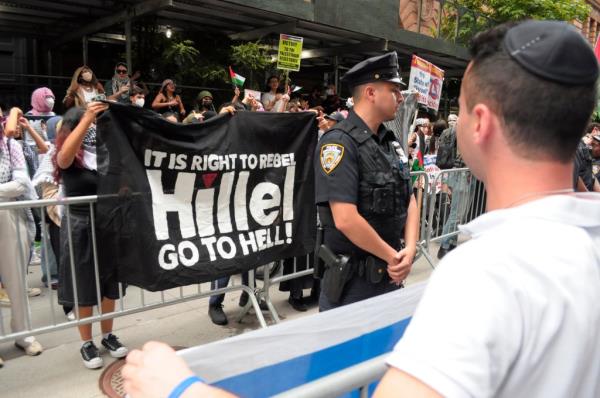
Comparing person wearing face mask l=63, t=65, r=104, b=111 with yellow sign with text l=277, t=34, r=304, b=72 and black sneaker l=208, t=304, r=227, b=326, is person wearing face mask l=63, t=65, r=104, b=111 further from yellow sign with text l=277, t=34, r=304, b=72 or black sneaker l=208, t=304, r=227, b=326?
black sneaker l=208, t=304, r=227, b=326

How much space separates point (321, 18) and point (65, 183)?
32.7 feet

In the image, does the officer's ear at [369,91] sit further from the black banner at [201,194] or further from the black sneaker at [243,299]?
the black sneaker at [243,299]

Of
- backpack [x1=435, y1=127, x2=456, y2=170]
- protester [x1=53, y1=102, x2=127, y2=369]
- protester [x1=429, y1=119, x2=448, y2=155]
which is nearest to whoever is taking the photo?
protester [x1=53, y1=102, x2=127, y2=369]

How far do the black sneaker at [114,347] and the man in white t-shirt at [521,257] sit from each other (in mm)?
3422

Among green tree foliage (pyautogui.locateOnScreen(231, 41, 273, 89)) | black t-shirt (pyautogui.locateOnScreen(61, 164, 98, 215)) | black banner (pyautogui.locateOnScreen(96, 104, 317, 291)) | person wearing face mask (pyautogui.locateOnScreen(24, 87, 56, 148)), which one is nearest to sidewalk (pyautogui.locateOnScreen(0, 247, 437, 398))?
black banner (pyautogui.locateOnScreen(96, 104, 317, 291))

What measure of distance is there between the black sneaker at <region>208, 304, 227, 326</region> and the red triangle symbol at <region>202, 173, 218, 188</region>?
141 cm

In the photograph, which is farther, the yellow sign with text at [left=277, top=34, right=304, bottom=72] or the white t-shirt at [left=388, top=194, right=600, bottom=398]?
the yellow sign with text at [left=277, top=34, right=304, bottom=72]

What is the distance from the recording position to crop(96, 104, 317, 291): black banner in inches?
128

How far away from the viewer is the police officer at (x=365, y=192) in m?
2.43

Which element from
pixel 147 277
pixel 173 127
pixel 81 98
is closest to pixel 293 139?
pixel 173 127

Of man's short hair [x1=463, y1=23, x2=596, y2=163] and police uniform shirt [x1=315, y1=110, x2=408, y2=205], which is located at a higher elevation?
man's short hair [x1=463, y1=23, x2=596, y2=163]

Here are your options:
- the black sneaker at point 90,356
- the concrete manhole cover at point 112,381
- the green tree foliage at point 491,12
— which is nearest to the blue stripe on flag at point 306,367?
the concrete manhole cover at point 112,381

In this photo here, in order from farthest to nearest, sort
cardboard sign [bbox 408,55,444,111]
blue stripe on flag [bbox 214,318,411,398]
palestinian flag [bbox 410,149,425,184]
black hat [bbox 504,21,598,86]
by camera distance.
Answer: palestinian flag [bbox 410,149,425,184] → cardboard sign [bbox 408,55,444,111] → blue stripe on flag [bbox 214,318,411,398] → black hat [bbox 504,21,598,86]

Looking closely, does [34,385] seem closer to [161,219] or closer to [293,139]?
[161,219]
